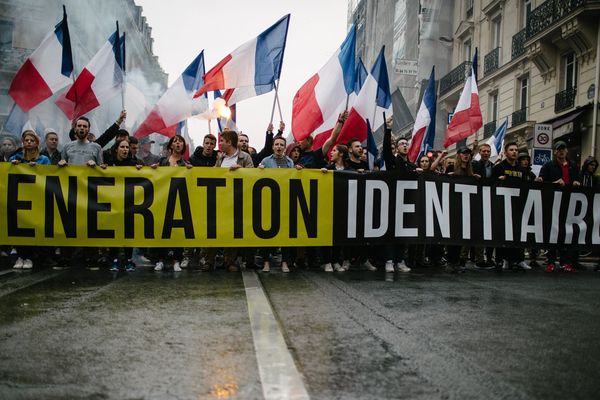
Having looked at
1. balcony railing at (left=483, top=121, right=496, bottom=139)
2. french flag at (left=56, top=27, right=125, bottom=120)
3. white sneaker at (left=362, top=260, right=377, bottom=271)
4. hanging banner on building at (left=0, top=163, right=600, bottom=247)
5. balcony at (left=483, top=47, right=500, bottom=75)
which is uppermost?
balcony at (left=483, top=47, right=500, bottom=75)

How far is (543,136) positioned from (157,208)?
8755 mm

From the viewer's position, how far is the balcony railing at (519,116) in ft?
71.2

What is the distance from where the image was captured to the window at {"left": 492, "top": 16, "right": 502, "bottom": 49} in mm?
24844

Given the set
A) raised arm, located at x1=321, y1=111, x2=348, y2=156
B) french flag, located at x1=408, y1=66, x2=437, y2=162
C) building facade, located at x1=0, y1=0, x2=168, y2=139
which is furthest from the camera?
building facade, located at x1=0, y1=0, x2=168, y2=139

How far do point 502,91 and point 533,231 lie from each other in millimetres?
17372

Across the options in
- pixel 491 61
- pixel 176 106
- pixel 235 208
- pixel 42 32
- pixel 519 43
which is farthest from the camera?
pixel 42 32

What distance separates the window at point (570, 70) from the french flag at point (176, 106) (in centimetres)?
1439

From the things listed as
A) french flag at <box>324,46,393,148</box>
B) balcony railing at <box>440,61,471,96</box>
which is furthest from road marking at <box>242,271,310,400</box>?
balcony railing at <box>440,61,471,96</box>

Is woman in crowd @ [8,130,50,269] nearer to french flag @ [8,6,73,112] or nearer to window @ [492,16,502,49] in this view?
french flag @ [8,6,73,112]

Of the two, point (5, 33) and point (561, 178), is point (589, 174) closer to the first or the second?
point (561, 178)

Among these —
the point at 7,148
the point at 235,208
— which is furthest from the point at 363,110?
the point at 7,148

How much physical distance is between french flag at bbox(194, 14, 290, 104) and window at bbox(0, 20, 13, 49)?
3202cm

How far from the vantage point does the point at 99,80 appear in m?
8.85

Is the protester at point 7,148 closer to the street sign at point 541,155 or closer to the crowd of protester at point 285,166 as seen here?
the crowd of protester at point 285,166
